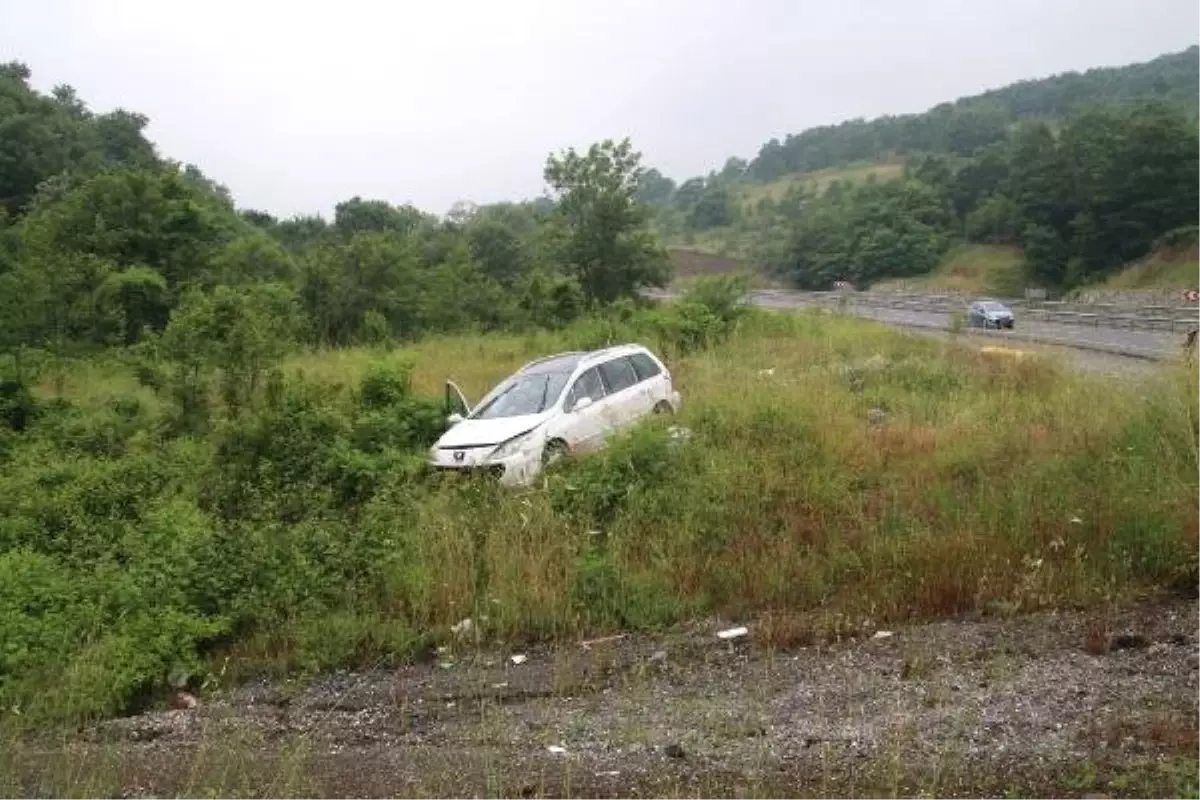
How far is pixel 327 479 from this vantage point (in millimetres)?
10742

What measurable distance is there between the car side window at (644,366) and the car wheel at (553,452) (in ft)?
7.87

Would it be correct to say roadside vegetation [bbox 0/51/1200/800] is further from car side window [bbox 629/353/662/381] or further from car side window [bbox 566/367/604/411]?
car side window [bbox 566/367/604/411]

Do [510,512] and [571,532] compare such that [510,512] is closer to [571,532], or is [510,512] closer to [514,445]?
[571,532]

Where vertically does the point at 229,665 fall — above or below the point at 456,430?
below

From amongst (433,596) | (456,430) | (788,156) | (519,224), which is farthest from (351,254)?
(788,156)

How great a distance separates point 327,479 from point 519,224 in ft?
233

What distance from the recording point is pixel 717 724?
19.0ft

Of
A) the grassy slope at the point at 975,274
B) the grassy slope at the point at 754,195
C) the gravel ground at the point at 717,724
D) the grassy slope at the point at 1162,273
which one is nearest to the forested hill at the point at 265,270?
the gravel ground at the point at 717,724

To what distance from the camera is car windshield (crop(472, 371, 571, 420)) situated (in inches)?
488

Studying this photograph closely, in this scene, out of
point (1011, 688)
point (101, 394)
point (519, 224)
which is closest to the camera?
point (1011, 688)

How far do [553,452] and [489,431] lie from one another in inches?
32.7

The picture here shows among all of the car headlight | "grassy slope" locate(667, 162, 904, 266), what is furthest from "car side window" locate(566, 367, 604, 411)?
"grassy slope" locate(667, 162, 904, 266)

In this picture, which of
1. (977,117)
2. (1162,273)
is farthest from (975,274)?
(977,117)

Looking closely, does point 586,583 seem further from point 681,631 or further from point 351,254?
point 351,254
